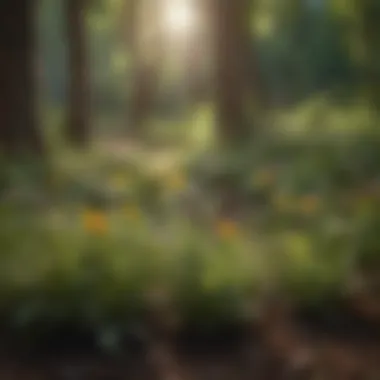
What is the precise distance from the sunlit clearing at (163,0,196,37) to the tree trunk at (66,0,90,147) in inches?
6.1

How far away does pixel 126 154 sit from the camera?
1861 mm

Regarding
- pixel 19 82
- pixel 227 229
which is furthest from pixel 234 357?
pixel 19 82

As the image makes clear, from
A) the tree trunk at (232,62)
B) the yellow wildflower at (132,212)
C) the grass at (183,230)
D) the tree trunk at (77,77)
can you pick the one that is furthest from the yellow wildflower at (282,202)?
the tree trunk at (77,77)

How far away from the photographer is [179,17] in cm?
183

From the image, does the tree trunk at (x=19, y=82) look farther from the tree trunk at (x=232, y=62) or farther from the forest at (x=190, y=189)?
the tree trunk at (x=232, y=62)

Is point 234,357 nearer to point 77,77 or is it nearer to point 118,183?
point 118,183

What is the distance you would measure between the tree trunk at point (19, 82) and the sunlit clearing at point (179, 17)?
246 mm

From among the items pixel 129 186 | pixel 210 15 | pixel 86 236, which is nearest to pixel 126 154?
pixel 129 186

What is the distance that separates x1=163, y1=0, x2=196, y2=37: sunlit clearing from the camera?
1.82m

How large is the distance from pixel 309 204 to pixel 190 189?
0.72 ft

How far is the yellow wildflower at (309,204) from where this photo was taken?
1855mm

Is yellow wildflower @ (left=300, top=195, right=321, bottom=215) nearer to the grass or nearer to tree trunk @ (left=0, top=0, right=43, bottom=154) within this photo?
the grass

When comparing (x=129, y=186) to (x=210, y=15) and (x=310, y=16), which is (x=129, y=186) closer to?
(x=210, y=15)

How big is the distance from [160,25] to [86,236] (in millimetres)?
402
